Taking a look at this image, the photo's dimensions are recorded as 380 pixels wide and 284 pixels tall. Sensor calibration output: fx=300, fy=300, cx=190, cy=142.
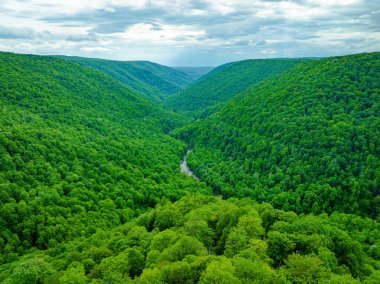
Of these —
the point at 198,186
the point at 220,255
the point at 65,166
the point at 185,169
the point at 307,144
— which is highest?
the point at 307,144

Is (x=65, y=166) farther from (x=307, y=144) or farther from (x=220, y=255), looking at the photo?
(x=307, y=144)

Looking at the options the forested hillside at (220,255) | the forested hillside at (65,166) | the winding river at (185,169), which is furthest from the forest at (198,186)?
the winding river at (185,169)

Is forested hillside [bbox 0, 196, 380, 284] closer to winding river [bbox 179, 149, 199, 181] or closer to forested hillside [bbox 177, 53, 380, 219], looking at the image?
forested hillside [bbox 177, 53, 380, 219]

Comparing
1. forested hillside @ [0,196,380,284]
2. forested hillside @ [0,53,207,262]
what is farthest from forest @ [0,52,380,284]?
forested hillside @ [0,53,207,262]

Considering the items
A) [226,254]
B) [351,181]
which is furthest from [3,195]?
[351,181]

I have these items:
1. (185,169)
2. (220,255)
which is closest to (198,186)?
(185,169)

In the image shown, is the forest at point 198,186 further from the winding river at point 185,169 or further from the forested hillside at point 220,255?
the winding river at point 185,169
